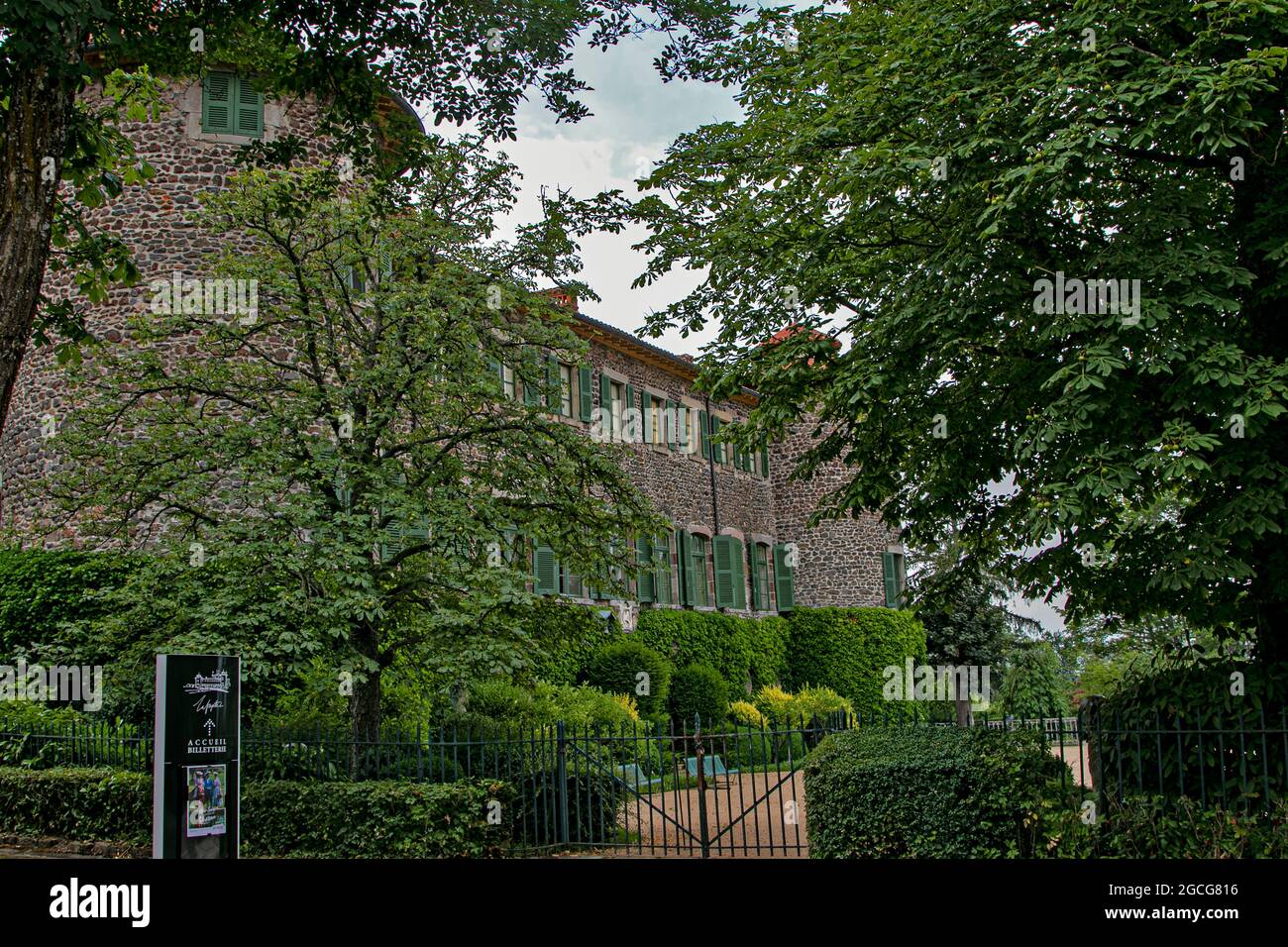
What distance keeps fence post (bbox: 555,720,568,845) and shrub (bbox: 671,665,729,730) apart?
11074 mm

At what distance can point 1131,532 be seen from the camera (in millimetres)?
9250

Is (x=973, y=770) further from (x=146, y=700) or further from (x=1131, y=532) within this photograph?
(x=146, y=700)

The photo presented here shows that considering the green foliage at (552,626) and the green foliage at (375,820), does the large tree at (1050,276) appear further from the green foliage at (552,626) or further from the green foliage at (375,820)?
the green foliage at (375,820)

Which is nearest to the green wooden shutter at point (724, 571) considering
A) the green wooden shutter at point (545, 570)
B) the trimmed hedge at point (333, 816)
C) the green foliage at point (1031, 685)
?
the green wooden shutter at point (545, 570)

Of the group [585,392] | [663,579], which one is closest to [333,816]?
[585,392]

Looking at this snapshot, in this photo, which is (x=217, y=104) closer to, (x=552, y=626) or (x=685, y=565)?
(x=552, y=626)

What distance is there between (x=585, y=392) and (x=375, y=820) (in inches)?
553

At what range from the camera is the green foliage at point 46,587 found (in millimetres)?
15594

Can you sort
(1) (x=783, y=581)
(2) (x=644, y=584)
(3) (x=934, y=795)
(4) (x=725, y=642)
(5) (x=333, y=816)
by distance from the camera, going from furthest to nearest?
(1) (x=783, y=581), (4) (x=725, y=642), (2) (x=644, y=584), (5) (x=333, y=816), (3) (x=934, y=795)

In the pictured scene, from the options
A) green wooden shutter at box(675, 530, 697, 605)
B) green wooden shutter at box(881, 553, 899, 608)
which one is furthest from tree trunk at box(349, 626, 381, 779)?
green wooden shutter at box(881, 553, 899, 608)

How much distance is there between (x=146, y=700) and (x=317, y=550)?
4.39m

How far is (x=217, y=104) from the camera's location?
17797 mm

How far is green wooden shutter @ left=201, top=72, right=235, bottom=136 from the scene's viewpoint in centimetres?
1775
